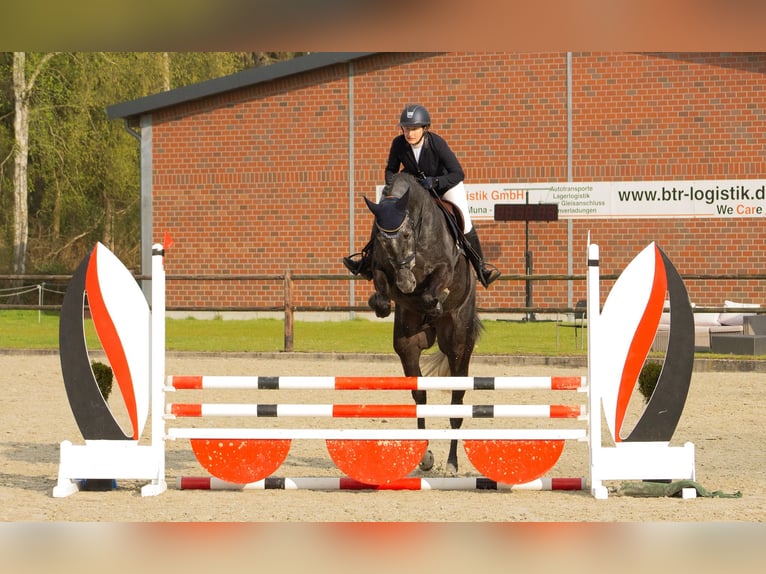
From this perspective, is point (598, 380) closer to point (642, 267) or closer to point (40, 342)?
point (642, 267)

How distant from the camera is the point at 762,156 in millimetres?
20281

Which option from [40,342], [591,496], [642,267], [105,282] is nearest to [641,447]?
[591,496]

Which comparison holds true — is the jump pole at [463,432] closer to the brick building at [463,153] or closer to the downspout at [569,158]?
the brick building at [463,153]

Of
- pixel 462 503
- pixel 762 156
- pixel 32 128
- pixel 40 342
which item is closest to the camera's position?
pixel 462 503

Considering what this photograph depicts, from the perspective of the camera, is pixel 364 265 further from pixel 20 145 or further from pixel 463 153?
pixel 20 145

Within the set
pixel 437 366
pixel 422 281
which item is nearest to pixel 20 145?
pixel 437 366

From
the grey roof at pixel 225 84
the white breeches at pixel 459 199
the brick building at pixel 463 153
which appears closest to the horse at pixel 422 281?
the white breeches at pixel 459 199

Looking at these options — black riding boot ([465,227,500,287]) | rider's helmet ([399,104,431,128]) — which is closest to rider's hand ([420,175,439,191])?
rider's helmet ([399,104,431,128])

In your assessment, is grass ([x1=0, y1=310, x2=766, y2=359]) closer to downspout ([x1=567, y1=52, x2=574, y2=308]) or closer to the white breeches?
downspout ([x1=567, y1=52, x2=574, y2=308])

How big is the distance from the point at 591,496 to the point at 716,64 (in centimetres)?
1639

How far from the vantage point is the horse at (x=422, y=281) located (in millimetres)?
5770

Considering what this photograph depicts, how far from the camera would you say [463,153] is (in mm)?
21062

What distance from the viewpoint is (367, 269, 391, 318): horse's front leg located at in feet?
19.3

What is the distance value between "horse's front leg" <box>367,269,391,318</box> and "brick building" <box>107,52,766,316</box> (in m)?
14.0
